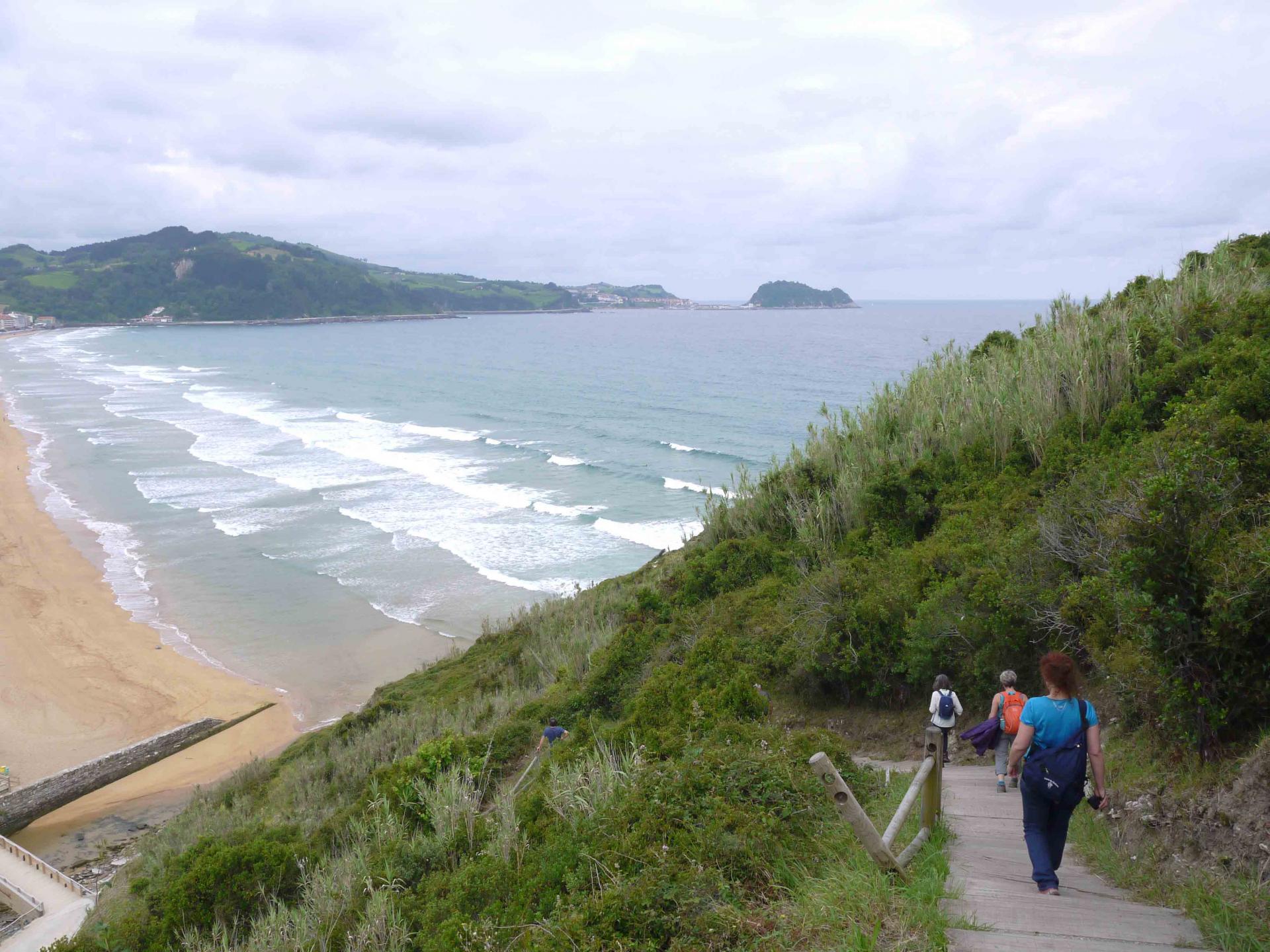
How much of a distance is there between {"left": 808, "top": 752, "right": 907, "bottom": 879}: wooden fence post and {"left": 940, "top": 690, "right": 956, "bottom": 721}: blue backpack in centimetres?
271

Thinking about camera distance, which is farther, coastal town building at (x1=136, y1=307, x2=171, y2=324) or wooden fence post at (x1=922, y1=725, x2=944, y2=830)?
coastal town building at (x1=136, y1=307, x2=171, y2=324)

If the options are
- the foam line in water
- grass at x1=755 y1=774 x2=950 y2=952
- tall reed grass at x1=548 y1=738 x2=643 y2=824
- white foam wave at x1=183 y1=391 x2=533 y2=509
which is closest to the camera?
grass at x1=755 y1=774 x2=950 y2=952

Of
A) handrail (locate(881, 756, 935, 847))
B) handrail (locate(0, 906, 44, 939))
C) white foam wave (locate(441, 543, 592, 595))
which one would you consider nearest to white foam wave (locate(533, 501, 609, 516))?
white foam wave (locate(441, 543, 592, 595))

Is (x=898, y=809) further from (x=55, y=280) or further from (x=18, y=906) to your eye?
(x=55, y=280)

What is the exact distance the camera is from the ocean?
22.6 m

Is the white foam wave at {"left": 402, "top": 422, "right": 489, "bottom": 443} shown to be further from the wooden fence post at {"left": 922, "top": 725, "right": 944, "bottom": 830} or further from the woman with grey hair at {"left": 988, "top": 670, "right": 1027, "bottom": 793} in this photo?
the wooden fence post at {"left": 922, "top": 725, "right": 944, "bottom": 830}

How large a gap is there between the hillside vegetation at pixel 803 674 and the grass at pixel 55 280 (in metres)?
200

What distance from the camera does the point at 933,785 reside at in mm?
4836

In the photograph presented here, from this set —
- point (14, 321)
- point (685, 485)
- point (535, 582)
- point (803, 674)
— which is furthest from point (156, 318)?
point (803, 674)

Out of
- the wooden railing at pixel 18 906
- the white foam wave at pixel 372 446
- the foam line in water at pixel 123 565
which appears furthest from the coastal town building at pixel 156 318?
the wooden railing at pixel 18 906

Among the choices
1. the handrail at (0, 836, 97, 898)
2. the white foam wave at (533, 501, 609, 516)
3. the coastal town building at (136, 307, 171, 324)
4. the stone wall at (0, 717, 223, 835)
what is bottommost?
the stone wall at (0, 717, 223, 835)

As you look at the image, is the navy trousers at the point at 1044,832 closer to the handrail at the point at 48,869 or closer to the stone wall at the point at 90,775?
the handrail at the point at 48,869

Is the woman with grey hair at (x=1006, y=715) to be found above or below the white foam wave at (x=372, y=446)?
above

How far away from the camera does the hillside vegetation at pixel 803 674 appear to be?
471cm
